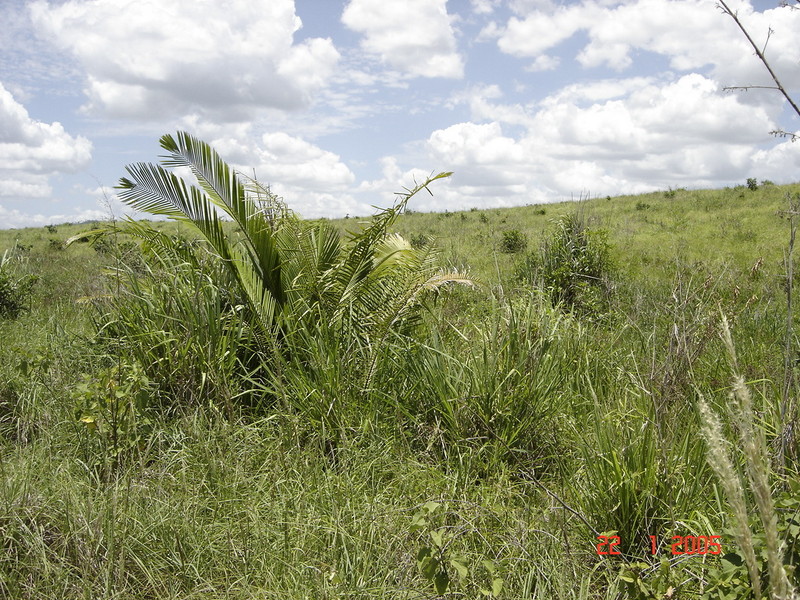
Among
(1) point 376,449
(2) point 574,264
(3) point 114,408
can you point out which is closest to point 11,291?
(3) point 114,408

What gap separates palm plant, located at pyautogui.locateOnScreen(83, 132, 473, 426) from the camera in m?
4.74

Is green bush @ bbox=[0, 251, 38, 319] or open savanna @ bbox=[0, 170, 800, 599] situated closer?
open savanna @ bbox=[0, 170, 800, 599]

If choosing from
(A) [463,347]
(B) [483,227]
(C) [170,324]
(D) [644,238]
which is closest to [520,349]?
(A) [463,347]

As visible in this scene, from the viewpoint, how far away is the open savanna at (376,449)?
7.94ft

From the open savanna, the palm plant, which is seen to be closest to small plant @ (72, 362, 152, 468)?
the open savanna

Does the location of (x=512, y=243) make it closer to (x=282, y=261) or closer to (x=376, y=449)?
(x=282, y=261)

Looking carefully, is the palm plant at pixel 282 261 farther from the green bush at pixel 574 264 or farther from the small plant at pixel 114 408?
the green bush at pixel 574 264
